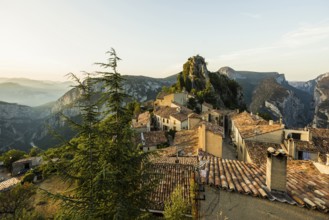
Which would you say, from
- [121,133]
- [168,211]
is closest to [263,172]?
[168,211]

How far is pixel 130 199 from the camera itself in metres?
7.47

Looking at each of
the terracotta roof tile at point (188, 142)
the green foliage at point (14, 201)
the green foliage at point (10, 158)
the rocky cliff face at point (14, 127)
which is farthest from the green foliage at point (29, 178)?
the rocky cliff face at point (14, 127)

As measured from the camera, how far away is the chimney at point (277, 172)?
7129mm

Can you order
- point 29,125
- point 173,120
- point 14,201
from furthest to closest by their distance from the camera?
point 29,125 → point 173,120 → point 14,201

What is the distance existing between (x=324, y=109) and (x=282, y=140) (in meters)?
123

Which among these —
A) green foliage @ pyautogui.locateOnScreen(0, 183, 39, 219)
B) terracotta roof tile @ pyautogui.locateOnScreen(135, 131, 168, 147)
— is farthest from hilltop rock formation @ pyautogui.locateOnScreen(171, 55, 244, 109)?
green foliage @ pyautogui.locateOnScreen(0, 183, 39, 219)

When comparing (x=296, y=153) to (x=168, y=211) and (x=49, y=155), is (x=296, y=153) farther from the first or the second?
(x=49, y=155)

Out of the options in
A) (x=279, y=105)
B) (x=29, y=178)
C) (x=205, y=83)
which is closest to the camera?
(x=29, y=178)

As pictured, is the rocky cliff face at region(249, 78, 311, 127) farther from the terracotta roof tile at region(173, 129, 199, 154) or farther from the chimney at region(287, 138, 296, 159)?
the chimney at region(287, 138, 296, 159)

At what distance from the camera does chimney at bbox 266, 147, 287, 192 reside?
7.13 meters

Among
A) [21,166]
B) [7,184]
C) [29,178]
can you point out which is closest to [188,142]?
[29,178]

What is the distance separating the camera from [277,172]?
7184 mm

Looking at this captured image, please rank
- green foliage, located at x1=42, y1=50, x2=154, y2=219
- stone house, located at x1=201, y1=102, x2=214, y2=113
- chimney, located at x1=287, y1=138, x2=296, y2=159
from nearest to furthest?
green foliage, located at x1=42, y1=50, x2=154, y2=219
chimney, located at x1=287, y1=138, x2=296, y2=159
stone house, located at x1=201, y1=102, x2=214, y2=113

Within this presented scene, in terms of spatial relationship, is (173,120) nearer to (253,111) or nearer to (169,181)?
(169,181)
